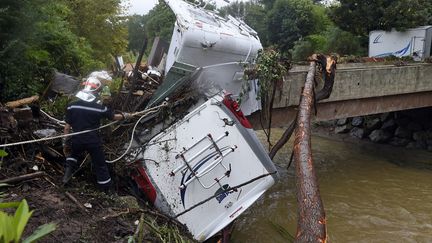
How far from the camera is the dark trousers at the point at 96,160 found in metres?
5.20

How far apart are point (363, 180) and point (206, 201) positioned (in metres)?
8.19

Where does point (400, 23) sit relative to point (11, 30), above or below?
below

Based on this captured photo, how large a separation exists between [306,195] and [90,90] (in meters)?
3.46

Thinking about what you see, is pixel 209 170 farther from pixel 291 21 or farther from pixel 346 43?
pixel 291 21

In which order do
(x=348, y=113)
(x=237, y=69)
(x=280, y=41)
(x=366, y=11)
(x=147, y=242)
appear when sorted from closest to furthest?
(x=147, y=242), (x=237, y=69), (x=348, y=113), (x=366, y=11), (x=280, y=41)

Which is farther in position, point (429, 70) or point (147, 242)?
point (429, 70)

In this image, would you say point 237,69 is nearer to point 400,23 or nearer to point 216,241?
point 216,241

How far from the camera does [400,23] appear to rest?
60.1 ft

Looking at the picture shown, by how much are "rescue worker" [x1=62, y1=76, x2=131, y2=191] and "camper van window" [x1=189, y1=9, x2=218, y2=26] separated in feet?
7.98

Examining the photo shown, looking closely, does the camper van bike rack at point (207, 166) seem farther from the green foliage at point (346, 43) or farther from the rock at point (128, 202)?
the green foliage at point (346, 43)

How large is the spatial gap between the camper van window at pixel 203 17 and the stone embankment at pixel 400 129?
11.9 metres

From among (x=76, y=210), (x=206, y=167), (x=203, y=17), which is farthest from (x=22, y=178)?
(x=203, y=17)

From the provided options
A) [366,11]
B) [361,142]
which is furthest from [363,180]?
[366,11]

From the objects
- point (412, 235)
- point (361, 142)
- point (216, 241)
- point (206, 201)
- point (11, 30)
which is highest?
point (11, 30)
